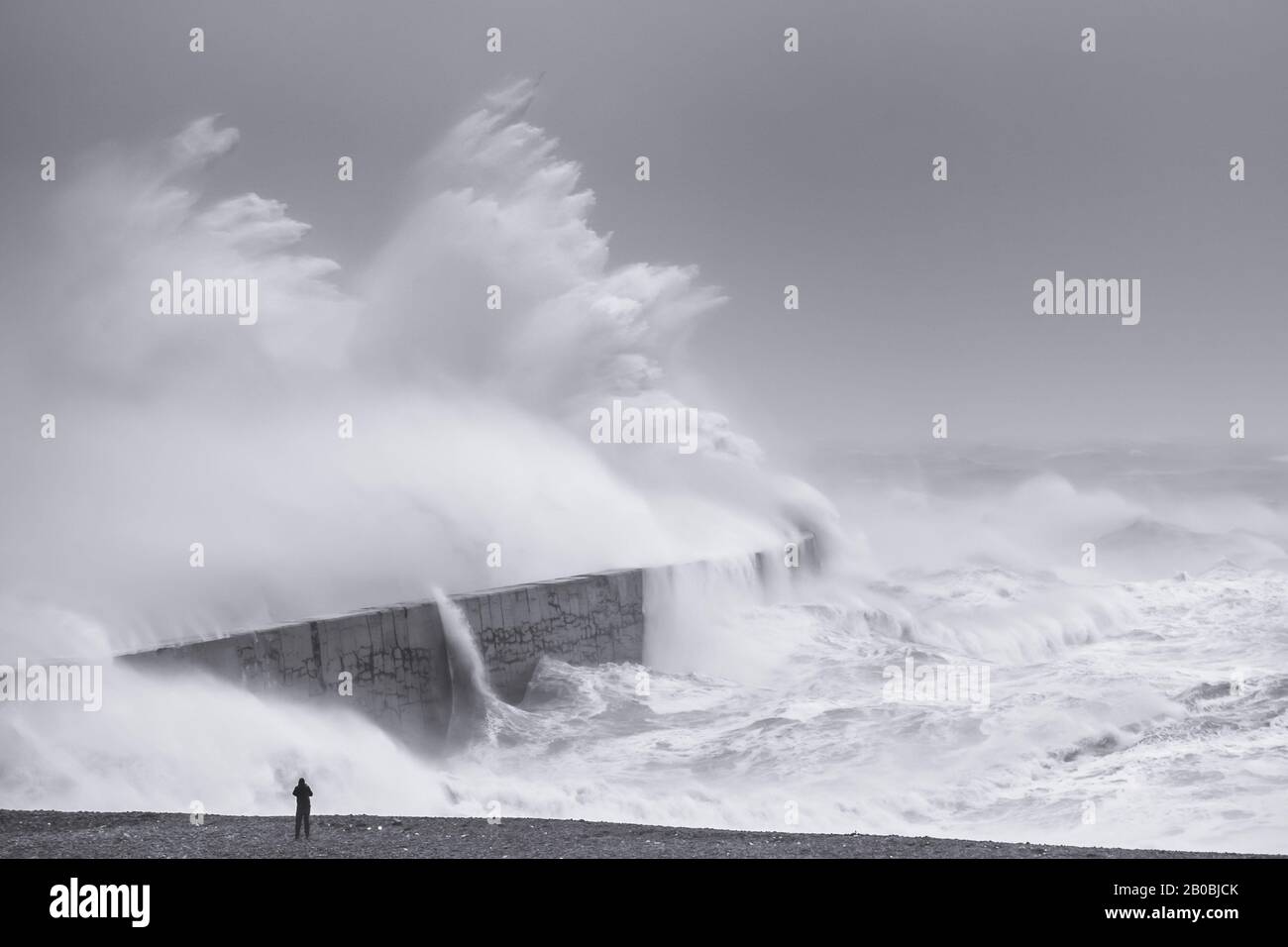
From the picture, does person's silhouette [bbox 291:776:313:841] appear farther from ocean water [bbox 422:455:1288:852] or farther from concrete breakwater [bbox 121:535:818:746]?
concrete breakwater [bbox 121:535:818:746]

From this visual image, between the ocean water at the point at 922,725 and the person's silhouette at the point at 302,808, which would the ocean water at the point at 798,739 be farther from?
the person's silhouette at the point at 302,808

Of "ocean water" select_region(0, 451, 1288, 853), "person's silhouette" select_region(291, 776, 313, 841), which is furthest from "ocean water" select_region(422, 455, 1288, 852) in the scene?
"person's silhouette" select_region(291, 776, 313, 841)

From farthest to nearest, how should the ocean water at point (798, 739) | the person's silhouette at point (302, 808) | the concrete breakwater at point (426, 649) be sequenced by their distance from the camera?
the concrete breakwater at point (426, 649) < the ocean water at point (798, 739) < the person's silhouette at point (302, 808)

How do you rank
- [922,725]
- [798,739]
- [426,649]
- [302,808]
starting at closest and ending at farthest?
[302,808] → [798,739] → [922,725] → [426,649]

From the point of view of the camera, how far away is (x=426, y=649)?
13.0 m

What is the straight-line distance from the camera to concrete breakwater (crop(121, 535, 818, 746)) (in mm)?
11219

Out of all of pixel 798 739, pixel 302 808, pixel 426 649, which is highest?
pixel 426 649

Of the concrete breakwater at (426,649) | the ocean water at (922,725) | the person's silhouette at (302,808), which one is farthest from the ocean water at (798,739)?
the person's silhouette at (302,808)

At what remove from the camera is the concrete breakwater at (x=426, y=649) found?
36.8ft

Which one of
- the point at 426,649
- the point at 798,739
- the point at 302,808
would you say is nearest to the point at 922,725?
the point at 798,739

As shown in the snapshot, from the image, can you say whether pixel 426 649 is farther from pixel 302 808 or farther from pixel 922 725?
pixel 302 808
